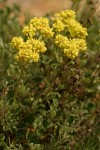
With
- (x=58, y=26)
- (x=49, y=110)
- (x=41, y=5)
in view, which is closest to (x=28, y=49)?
(x=58, y=26)

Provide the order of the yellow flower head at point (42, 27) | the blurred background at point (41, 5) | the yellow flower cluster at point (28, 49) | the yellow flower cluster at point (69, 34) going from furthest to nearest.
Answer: the blurred background at point (41, 5), the yellow flower head at point (42, 27), the yellow flower cluster at point (69, 34), the yellow flower cluster at point (28, 49)

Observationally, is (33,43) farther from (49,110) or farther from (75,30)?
(49,110)

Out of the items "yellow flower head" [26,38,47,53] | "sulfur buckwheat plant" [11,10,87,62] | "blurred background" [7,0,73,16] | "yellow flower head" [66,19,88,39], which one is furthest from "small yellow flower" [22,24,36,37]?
"blurred background" [7,0,73,16]

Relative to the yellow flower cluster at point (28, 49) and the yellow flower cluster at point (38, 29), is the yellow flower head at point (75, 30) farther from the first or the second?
the yellow flower cluster at point (28, 49)

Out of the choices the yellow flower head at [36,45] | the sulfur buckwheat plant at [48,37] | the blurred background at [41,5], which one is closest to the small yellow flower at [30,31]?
the sulfur buckwheat plant at [48,37]

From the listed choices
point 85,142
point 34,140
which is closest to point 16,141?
point 34,140

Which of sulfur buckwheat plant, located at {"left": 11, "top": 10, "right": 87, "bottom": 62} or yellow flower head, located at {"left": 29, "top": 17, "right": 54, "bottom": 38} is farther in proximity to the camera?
yellow flower head, located at {"left": 29, "top": 17, "right": 54, "bottom": 38}

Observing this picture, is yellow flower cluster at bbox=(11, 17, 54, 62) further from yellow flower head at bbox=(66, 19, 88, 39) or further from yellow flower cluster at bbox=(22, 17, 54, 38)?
→ yellow flower head at bbox=(66, 19, 88, 39)
